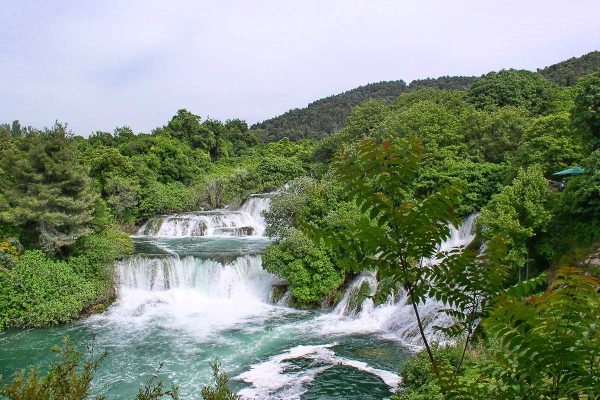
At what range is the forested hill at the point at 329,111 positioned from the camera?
235ft

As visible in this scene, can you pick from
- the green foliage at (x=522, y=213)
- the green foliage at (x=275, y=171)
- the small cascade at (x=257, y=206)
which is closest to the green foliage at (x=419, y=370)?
the green foliage at (x=522, y=213)

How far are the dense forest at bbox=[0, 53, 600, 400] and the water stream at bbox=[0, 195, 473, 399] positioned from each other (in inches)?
36.6

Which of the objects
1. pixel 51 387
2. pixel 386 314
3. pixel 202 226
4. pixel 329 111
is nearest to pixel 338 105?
pixel 329 111

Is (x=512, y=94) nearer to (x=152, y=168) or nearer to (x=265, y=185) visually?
(x=265, y=185)

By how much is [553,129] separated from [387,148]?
64.3 ft

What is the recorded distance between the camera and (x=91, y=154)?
1206 inches

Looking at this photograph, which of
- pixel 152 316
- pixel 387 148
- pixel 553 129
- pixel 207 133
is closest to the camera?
pixel 387 148

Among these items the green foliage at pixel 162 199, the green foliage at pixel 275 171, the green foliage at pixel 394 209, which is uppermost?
the green foliage at pixel 275 171

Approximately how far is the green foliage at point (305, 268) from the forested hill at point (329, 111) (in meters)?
52.5

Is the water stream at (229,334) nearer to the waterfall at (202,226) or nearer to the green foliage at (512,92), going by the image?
the waterfall at (202,226)

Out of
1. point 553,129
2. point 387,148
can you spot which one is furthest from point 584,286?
point 553,129

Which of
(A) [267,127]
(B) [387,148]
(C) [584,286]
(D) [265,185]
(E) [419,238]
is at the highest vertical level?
(A) [267,127]

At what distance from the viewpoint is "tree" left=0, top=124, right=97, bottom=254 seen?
16375 mm

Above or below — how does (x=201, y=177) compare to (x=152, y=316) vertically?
above
